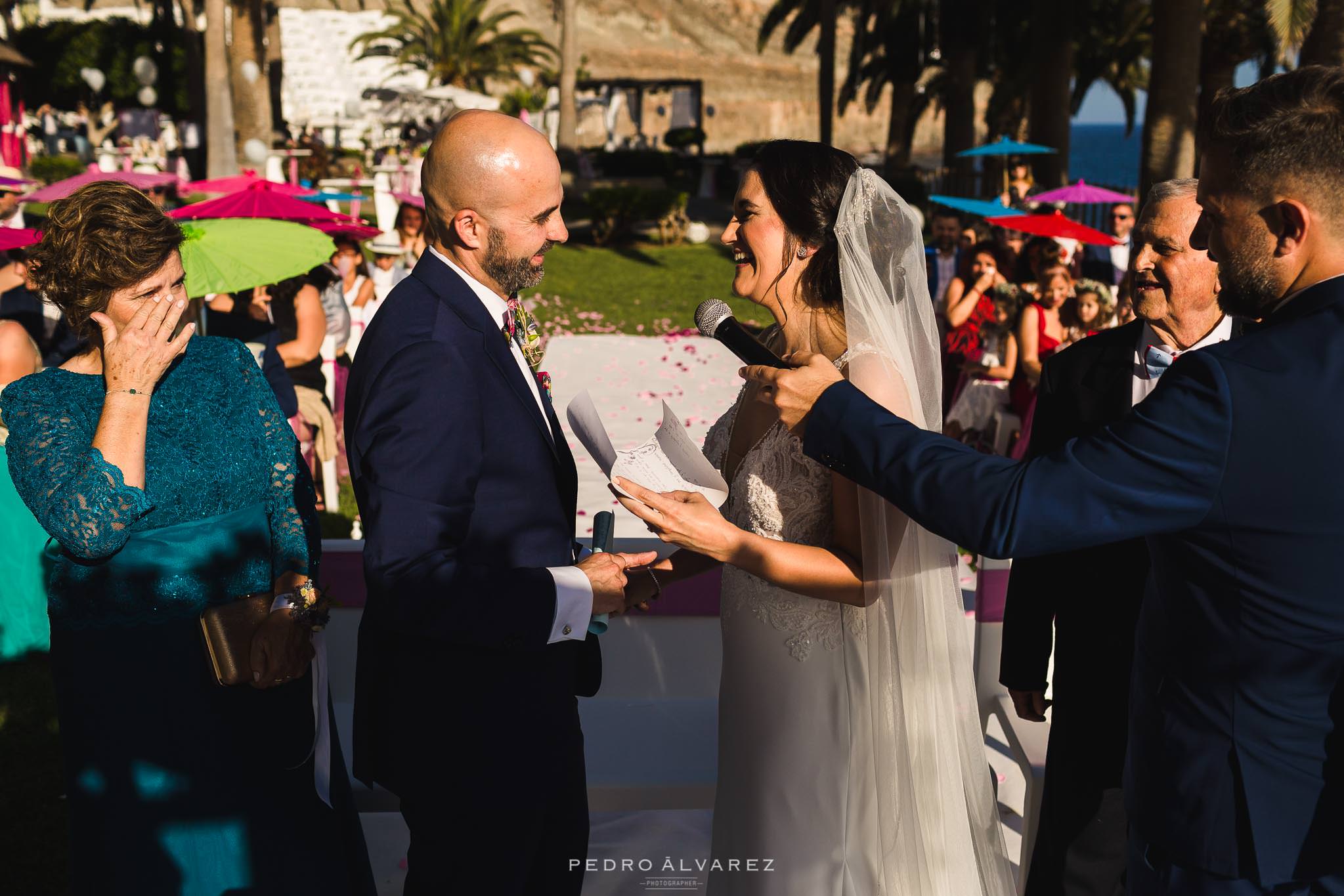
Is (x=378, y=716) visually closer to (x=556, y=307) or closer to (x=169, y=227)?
(x=169, y=227)

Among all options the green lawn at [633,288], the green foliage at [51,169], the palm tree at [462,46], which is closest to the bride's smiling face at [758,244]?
the green lawn at [633,288]

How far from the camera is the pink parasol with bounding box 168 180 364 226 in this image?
8.69 meters

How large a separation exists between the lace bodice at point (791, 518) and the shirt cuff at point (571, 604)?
0.54 m

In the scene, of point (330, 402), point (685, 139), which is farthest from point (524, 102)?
point (330, 402)

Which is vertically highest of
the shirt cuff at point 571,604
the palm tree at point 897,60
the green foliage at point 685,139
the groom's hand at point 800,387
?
the palm tree at point 897,60

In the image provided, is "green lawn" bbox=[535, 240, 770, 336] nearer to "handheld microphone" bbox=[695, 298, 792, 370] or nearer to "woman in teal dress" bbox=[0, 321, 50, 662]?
"woman in teal dress" bbox=[0, 321, 50, 662]

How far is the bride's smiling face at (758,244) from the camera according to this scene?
2850 millimetres

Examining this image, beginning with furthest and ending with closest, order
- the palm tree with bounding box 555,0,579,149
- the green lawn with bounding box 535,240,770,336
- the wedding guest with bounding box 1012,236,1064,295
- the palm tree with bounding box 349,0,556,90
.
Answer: the palm tree with bounding box 349,0,556,90
the palm tree with bounding box 555,0,579,149
the green lawn with bounding box 535,240,770,336
the wedding guest with bounding box 1012,236,1064,295

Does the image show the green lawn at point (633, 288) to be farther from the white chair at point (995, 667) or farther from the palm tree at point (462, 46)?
the palm tree at point (462, 46)

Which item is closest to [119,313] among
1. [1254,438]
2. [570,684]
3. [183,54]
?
[570,684]

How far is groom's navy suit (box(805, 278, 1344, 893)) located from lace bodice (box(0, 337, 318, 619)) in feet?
5.28

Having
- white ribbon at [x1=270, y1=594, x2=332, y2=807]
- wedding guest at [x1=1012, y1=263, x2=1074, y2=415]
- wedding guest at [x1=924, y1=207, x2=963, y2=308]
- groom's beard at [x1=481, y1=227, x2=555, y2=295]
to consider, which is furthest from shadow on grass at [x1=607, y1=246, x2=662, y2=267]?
groom's beard at [x1=481, y1=227, x2=555, y2=295]

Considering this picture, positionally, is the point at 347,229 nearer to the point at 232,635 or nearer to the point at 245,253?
the point at 245,253

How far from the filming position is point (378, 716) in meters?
2.61
